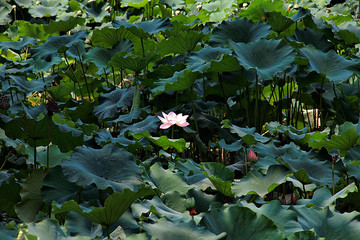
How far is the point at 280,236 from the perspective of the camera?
100cm

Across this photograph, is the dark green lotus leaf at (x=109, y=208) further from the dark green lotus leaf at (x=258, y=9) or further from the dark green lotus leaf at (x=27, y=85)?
the dark green lotus leaf at (x=258, y=9)

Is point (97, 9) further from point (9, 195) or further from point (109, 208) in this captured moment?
point (109, 208)

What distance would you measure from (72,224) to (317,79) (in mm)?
1427

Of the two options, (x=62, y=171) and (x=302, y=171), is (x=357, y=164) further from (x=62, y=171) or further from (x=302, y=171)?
(x=62, y=171)

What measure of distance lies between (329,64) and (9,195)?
1435mm

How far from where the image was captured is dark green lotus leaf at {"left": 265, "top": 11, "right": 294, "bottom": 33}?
8.19 feet

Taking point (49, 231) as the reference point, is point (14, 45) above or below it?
below

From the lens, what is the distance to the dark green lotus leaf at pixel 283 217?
3.64ft

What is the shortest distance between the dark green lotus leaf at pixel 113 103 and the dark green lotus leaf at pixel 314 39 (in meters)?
0.92

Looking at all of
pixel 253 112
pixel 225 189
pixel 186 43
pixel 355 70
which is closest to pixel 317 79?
pixel 355 70

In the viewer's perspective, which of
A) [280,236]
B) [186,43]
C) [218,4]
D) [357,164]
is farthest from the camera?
[218,4]

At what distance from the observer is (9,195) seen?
1.50 m

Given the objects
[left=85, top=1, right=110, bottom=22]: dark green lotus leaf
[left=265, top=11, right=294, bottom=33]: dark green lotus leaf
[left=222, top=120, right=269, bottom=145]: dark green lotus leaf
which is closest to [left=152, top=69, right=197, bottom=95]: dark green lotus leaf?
[left=222, top=120, right=269, bottom=145]: dark green lotus leaf

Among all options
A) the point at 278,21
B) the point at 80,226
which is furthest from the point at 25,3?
the point at 80,226
